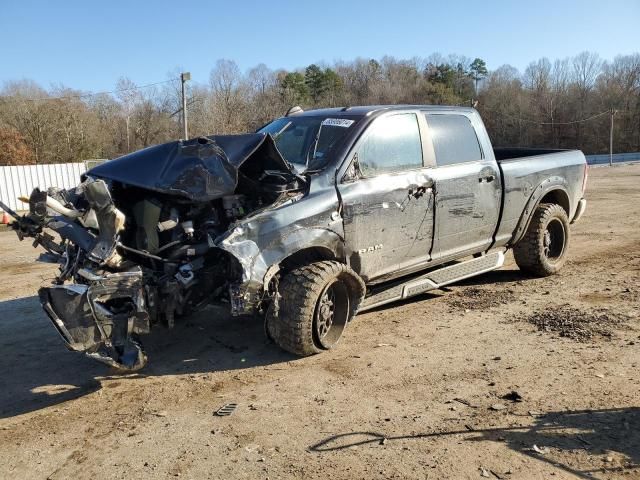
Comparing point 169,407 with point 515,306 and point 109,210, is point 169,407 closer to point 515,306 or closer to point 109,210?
point 109,210

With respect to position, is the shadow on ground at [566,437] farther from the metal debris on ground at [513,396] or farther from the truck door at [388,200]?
the truck door at [388,200]

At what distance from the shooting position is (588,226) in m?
11.6

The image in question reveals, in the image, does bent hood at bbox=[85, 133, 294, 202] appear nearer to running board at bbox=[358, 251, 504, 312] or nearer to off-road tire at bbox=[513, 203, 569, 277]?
running board at bbox=[358, 251, 504, 312]

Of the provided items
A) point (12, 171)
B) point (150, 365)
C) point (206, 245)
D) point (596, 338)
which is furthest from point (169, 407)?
point (12, 171)

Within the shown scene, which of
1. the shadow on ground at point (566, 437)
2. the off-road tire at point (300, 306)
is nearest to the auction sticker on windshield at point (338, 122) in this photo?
the off-road tire at point (300, 306)

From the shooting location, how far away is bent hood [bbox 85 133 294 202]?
4.39m

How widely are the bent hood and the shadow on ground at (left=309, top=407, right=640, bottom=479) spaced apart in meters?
2.14

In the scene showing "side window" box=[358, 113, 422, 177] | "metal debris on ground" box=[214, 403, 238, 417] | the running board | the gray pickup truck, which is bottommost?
"metal debris on ground" box=[214, 403, 238, 417]

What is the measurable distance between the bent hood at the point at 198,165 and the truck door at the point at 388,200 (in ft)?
2.26

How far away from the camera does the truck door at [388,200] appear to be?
498 centimetres

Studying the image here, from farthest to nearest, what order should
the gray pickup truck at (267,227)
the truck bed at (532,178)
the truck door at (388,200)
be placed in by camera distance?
the truck bed at (532,178), the truck door at (388,200), the gray pickup truck at (267,227)

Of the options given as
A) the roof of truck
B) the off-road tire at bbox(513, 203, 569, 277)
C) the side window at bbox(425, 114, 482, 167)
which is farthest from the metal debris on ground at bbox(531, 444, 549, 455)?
the off-road tire at bbox(513, 203, 569, 277)

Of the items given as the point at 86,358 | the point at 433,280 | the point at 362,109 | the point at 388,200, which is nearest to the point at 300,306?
the point at 388,200

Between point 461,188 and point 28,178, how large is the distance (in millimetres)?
18620
